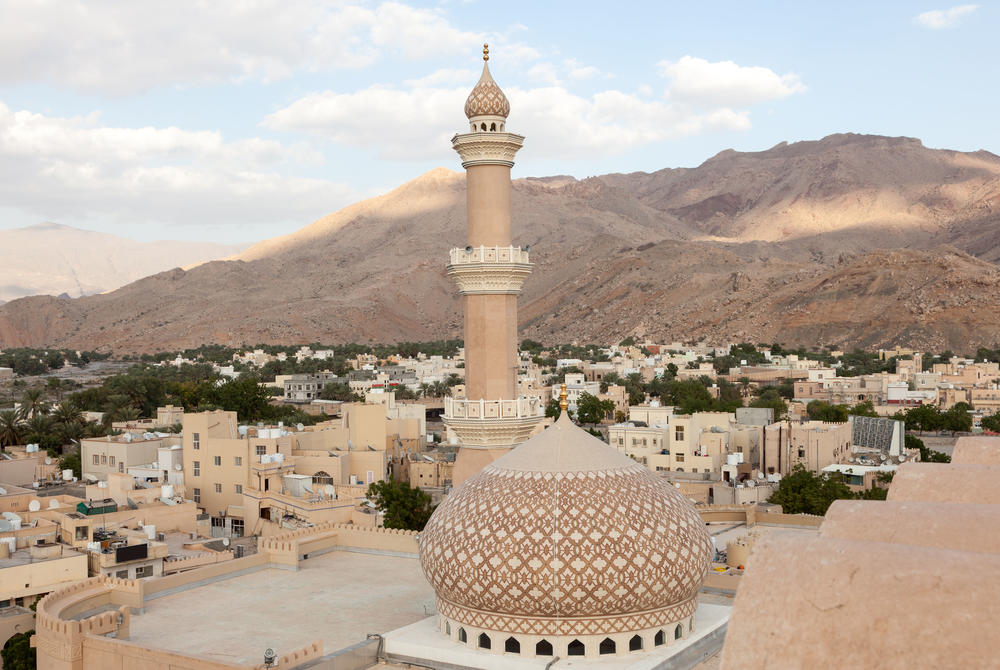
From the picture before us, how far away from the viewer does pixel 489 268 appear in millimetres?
15141

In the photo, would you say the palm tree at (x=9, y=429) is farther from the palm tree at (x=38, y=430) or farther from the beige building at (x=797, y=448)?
the beige building at (x=797, y=448)

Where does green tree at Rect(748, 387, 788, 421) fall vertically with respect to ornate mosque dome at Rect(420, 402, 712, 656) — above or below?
below

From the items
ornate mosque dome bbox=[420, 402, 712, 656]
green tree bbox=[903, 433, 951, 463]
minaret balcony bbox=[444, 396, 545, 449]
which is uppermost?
minaret balcony bbox=[444, 396, 545, 449]

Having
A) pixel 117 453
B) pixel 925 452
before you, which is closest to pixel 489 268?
pixel 117 453

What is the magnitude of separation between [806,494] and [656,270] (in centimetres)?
8742

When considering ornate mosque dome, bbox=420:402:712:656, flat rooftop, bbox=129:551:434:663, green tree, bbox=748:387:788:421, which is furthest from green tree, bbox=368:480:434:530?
green tree, bbox=748:387:788:421

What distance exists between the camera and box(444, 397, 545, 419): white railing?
587 inches

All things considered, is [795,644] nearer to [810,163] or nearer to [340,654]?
[340,654]

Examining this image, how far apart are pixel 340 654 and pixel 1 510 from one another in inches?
511

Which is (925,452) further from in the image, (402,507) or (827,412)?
(402,507)

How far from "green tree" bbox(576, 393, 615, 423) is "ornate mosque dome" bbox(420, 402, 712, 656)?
3666 centimetres

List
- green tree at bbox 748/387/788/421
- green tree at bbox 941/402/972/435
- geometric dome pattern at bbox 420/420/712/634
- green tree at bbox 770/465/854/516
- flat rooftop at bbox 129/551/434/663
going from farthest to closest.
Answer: green tree at bbox 748/387/788/421 < green tree at bbox 941/402/972/435 < green tree at bbox 770/465/854/516 < flat rooftop at bbox 129/551/434/663 < geometric dome pattern at bbox 420/420/712/634

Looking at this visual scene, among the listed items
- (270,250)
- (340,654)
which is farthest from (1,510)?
(270,250)

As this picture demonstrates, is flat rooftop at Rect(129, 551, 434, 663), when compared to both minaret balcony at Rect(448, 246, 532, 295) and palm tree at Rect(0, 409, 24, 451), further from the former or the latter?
palm tree at Rect(0, 409, 24, 451)
